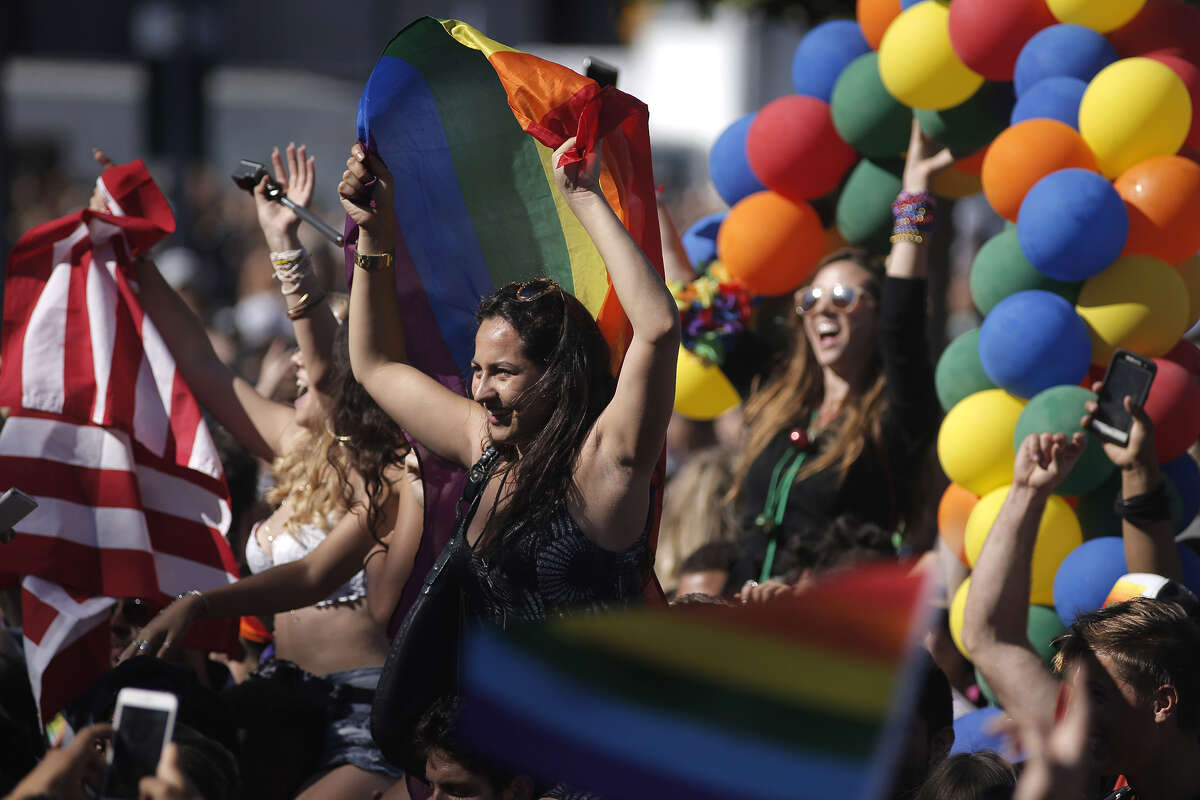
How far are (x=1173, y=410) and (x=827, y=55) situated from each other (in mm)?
1696

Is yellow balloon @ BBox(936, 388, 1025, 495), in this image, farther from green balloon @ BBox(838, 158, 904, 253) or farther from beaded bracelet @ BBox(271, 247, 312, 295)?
beaded bracelet @ BBox(271, 247, 312, 295)

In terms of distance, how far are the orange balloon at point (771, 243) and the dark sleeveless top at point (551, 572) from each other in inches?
84.6

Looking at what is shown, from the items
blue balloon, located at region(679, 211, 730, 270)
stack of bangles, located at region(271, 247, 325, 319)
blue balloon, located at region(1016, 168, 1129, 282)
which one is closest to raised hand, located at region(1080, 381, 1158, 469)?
blue balloon, located at region(1016, 168, 1129, 282)

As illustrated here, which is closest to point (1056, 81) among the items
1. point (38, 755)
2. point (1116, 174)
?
point (1116, 174)

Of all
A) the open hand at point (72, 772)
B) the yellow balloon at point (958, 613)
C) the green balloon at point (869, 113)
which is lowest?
the yellow balloon at point (958, 613)

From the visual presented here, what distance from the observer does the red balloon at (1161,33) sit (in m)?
3.95

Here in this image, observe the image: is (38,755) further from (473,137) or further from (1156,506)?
(1156,506)

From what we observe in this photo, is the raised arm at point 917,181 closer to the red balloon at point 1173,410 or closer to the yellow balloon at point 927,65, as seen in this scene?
the yellow balloon at point 927,65

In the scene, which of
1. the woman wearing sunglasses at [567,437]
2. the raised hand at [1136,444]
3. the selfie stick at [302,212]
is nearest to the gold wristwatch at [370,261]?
the woman wearing sunglasses at [567,437]

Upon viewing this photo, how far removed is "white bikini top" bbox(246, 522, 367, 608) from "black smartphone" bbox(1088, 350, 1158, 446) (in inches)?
78.2

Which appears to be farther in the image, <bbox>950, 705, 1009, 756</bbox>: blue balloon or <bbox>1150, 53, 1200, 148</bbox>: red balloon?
<bbox>1150, 53, 1200, 148</bbox>: red balloon

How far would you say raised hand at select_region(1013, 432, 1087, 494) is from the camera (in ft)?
11.6

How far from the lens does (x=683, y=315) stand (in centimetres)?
468

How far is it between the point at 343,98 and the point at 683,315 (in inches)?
869
